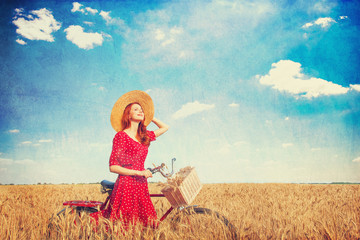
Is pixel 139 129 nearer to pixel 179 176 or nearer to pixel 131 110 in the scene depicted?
pixel 131 110

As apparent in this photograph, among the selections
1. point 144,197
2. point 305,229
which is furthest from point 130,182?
point 305,229

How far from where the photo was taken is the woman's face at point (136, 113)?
380 cm

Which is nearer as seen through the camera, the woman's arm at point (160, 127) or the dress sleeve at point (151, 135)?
the dress sleeve at point (151, 135)

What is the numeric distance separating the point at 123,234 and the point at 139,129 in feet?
4.74

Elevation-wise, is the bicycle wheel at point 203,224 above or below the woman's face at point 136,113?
below

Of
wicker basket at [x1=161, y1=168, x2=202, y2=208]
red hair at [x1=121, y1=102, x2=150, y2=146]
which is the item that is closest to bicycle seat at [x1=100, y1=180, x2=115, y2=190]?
red hair at [x1=121, y1=102, x2=150, y2=146]

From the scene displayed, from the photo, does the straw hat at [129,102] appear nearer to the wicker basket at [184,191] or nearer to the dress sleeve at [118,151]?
the dress sleeve at [118,151]

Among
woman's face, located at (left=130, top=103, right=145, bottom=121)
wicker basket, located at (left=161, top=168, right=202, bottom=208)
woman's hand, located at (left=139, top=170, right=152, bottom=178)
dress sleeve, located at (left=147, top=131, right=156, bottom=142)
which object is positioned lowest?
wicker basket, located at (left=161, top=168, right=202, bottom=208)

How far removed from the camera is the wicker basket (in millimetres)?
3064

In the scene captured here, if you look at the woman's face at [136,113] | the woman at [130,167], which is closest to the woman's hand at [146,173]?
the woman at [130,167]

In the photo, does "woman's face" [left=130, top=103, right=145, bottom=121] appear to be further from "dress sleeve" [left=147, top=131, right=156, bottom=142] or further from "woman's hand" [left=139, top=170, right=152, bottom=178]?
"woman's hand" [left=139, top=170, right=152, bottom=178]

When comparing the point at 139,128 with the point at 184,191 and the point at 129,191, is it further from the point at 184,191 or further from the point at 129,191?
the point at 184,191

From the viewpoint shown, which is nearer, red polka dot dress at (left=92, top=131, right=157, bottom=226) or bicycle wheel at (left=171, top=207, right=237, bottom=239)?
bicycle wheel at (left=171, top=207, right=237, bottom=239)

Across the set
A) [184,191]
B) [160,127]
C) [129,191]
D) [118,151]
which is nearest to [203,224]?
[184,191]
